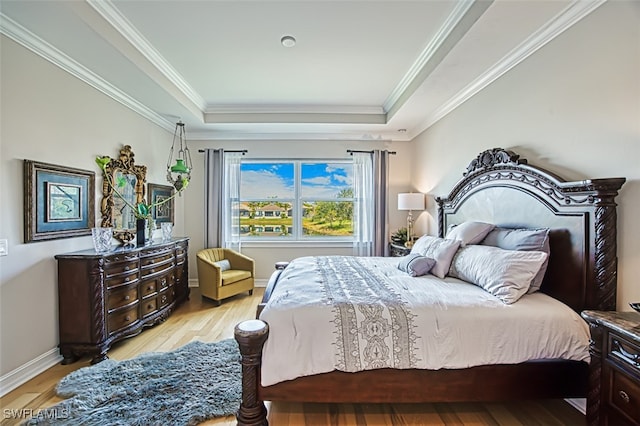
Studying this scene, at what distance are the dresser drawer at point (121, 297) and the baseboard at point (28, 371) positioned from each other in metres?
0.54

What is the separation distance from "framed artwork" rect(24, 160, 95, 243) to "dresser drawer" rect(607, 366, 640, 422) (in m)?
3.89

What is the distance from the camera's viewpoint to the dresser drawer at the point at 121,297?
9.31 feet

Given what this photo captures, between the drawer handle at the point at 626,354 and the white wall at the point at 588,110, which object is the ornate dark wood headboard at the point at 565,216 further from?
the drawer handle at the point at 626,354

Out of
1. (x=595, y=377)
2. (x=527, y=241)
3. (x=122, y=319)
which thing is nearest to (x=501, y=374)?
(x=595, y=377)

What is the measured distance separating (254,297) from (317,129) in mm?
2828

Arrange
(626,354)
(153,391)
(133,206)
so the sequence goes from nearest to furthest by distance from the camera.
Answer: (626,354) → (153,391) → (133,206)

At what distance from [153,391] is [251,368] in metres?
0.99

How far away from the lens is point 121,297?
2.97m

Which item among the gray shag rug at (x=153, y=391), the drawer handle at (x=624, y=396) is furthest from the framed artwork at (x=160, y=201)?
the drawer handle at (x=624, y=396)

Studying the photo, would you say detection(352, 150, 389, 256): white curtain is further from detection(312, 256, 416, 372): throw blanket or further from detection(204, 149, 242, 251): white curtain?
detection(312, 256, 416, 372): throw blanket

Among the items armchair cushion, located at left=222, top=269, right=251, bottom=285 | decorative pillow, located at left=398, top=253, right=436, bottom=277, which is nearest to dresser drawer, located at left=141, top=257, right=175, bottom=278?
armchair cushion, located at left=222, top=269, right=251, bottom=285

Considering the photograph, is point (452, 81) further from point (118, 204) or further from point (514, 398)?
point (118, 204)

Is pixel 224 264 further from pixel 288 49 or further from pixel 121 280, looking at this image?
pixel 288 49

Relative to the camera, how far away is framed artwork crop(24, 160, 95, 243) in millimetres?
2441
